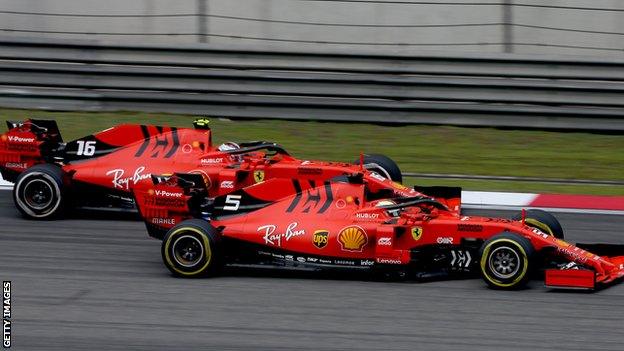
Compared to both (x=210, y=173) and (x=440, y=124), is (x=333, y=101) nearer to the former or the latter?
(x=440, y=124)

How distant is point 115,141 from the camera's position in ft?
41.0

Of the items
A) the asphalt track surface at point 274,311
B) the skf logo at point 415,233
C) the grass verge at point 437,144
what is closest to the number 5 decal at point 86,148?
the asphalt track surface at point 274,311

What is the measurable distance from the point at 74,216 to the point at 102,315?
3.85 meters

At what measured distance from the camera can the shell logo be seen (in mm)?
9648

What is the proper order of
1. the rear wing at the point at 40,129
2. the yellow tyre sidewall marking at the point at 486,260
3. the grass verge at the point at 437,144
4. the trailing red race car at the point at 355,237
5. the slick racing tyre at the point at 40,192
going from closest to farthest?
the yellow tyre sidewall marking at the point at 486,260
the trailing red race car at the point at 355,237
the slick racing tyre at the point at 40,192
the rear wing at the point at 40,129
the grass verge at the point at 437,144

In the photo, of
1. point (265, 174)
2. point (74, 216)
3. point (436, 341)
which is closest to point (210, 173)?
point (265, 174)

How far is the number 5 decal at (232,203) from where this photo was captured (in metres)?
10.3

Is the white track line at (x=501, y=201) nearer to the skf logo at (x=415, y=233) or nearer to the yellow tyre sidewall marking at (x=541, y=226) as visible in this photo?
the yellow tyre sidewall marking at (x=541, y=226)

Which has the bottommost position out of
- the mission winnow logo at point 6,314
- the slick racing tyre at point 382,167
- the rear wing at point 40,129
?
the mission winnow logo at point 6,314

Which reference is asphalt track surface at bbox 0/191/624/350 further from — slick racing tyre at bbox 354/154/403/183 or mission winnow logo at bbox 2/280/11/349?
slick racing tyre at bbox 354/154/403/183

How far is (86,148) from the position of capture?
12.5m

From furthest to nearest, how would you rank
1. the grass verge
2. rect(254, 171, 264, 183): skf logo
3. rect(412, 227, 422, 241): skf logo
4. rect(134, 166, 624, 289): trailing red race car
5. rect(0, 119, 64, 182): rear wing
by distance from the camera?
1. the grass verge
2. rect(0, 119, 64, 182): rear wing
3. rect(254, 171, 264, 183): skf logo
4. rect(412, 227, 422, 241): skf logo
5. rect(134, 166, 624, 289): trailing red race car

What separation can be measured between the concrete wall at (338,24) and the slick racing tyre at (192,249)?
6.53 meters

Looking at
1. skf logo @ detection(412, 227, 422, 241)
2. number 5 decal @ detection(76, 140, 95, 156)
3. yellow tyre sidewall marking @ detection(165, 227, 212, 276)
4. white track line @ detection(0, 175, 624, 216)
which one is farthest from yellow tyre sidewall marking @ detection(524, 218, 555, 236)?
number 5 decal @ detection(76, 140, 95, 156)
